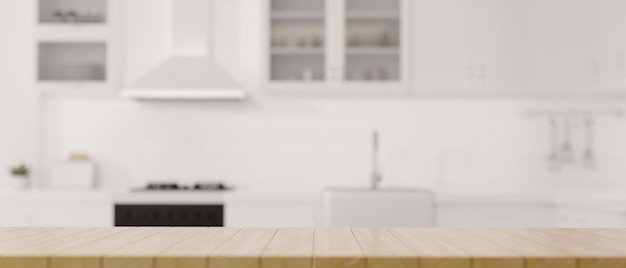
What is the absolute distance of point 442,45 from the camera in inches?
152

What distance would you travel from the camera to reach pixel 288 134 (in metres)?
4.23

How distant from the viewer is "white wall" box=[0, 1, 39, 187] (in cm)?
420

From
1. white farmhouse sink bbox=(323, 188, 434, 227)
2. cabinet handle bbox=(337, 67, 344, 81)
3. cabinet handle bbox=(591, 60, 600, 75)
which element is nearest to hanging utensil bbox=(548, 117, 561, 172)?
cabinet handle bbox=(591, 60, 600, 75)

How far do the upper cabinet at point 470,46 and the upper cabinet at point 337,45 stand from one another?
12 cm

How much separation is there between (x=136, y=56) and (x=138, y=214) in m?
1.10

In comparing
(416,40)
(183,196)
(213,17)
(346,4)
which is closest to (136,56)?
(213,17)

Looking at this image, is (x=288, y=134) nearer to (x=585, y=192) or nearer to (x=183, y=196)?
(x=183, y=196)

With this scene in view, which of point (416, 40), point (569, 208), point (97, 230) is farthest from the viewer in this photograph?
point (416, 40)

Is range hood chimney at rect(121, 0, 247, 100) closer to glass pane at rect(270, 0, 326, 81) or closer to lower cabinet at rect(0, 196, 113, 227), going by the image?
glass pane at rect(270, 0, 326, 81)

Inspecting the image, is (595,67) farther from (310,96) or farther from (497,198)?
(310,96)

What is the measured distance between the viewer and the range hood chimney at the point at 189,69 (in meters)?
3.86

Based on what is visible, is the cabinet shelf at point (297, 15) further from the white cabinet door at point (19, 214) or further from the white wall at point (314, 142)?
the white cabinet door at point (19, 214)

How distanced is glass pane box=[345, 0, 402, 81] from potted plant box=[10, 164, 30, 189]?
6.84ft

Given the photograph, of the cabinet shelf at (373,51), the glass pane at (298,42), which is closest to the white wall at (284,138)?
the glass pane at (298,42)
